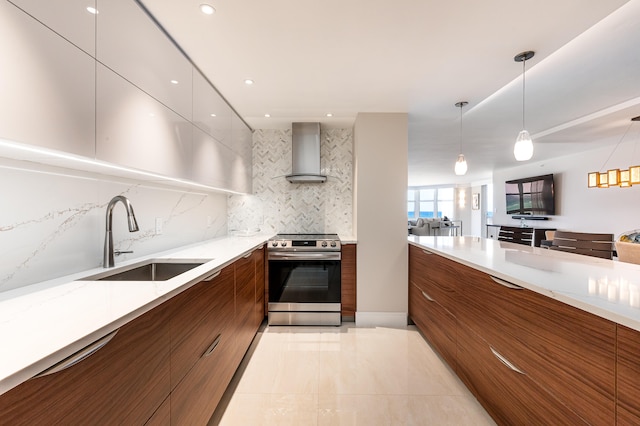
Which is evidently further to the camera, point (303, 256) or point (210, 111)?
point (303, 256)

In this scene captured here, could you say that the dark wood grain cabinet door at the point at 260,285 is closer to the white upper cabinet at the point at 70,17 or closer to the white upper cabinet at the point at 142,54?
the white upper cabinet at the point at 142,54

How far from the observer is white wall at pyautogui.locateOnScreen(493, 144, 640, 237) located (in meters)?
4.90

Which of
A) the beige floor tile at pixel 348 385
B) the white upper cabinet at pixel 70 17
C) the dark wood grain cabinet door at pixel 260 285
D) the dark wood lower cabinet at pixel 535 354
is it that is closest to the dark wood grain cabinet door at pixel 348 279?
the beige floor tile at pixel 348 385

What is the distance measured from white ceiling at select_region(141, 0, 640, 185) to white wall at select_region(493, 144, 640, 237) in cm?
237

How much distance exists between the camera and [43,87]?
88 centimetres

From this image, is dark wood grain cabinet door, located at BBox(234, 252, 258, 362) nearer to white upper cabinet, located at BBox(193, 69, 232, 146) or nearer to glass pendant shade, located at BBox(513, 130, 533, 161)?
white upper cabinet, located at BBox(193, 69, 232, 146)

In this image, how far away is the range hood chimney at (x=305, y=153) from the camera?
3.32 meters

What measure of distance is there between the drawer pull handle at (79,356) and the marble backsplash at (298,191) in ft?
9.21

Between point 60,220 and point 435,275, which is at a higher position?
Result: point 60,220

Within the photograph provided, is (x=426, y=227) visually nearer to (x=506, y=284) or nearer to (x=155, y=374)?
(x=506, y=284)

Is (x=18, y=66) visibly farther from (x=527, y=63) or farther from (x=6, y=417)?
(x=527, y=63)

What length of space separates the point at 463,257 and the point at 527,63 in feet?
4.80

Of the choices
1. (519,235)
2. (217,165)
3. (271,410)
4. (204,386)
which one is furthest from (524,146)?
(519,235)

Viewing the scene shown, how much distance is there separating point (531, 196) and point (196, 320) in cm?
829
